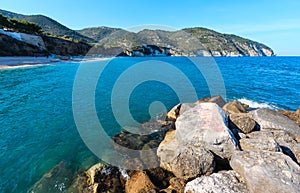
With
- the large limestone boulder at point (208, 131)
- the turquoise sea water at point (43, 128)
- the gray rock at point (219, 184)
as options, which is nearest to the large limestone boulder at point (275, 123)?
the large limestone boulder at point (208, 131)

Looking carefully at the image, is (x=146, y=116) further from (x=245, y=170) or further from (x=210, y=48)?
(x=210, y=48)

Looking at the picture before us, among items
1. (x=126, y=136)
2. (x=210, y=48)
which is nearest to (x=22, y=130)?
(x=126, y=136)

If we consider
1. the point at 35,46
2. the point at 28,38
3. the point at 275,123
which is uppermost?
the point at 28,38

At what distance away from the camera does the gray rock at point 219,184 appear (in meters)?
4.80

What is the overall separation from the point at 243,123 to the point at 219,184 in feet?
12.6

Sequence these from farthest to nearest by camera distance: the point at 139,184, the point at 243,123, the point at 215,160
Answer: the point at 243,123
the point at 215,160
the point at 139,184

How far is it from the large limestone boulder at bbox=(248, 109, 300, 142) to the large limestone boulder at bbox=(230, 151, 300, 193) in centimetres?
347

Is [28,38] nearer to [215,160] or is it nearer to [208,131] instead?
[208,131]

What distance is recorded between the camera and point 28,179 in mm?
6418

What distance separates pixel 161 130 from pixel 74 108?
761 centimetres

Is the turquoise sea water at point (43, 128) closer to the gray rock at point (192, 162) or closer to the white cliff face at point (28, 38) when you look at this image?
the gray rock at point (192, 162)

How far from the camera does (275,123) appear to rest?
328 inches

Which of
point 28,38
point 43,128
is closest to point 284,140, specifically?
point 43,128

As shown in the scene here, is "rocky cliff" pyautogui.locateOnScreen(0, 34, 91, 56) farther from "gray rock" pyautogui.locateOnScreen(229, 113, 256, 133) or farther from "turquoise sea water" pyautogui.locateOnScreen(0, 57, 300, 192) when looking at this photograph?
"gray rock" pyautogui.locateOnScreen(229, 113, 256, 133)
